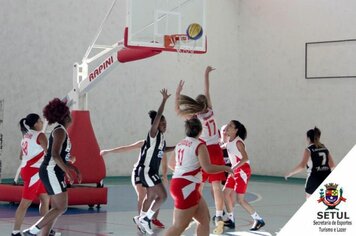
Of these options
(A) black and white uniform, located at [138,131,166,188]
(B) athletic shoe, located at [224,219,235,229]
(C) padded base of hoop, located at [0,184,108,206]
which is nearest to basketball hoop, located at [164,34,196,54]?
(C) padded base of hoop, located at [0,184,108,206]

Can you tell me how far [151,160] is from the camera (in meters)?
11.1

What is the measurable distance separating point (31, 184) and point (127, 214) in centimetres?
326

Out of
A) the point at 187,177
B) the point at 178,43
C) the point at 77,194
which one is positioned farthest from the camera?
the point at 178,43

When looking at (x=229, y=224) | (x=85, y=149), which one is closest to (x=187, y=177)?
(x=229, y=224)

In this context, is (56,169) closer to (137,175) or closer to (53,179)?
(53,179)

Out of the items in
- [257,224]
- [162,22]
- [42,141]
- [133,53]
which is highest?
[162,22]

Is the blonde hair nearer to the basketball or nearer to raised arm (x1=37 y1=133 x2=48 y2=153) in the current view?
raised arm (x1=37 y1=133 x2=48 y2=153)

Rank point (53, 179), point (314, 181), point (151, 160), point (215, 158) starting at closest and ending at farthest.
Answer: point (53, 179)
point (314, 181)
point (151, 160)
point (215, 158)

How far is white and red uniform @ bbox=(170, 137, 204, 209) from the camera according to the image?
806cm

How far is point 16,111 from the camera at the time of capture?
1911cm

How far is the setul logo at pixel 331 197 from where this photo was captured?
10945 millimetres

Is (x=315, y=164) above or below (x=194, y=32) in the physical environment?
below

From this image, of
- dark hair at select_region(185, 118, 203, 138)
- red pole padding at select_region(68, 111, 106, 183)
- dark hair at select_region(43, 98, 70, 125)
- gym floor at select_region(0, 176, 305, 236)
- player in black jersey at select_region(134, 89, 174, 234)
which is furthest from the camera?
red pole padding at select_region(68, 111, 106, 183)

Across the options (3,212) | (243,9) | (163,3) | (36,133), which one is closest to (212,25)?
(243,9)
